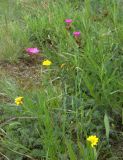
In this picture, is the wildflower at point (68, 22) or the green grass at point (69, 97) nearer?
the green grass at point (69, 97)

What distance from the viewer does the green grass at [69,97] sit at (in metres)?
1.85

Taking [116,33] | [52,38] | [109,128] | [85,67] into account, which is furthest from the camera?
[52,38]

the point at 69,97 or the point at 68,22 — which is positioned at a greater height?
the point at 68,22

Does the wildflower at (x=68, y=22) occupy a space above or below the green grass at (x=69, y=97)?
above

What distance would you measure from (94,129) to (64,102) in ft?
0.64

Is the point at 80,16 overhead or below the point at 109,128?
overhead

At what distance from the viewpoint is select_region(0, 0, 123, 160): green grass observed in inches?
72.7

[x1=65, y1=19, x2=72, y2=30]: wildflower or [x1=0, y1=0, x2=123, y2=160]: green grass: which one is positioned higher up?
[x1=65, y1=19, x2=72, y2=30]: wildflower

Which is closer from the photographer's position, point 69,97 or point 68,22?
point 69,97

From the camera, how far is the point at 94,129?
6.38ft

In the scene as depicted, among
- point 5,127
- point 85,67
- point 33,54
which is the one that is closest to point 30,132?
point 5,127

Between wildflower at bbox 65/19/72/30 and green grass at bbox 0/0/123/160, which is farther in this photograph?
wildflower at bbox 65/19/72/30

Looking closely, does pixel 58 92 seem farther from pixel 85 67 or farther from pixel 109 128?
pixel 109 128

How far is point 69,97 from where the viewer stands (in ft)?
6.96
